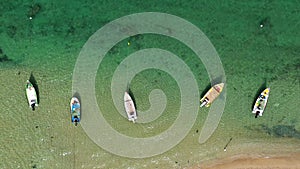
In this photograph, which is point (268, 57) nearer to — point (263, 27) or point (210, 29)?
point (263, 27)

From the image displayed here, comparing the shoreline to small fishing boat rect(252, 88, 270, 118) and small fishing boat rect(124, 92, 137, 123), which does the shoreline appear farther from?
small fishing boat rect(124, 92, 137, 123)

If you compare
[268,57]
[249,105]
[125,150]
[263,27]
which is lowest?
[125,150]

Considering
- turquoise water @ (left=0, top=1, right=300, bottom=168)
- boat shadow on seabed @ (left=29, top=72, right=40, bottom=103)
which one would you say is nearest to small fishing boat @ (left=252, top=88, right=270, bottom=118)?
turquoise water @ (left=0, top=1, right=300, bottom=168)

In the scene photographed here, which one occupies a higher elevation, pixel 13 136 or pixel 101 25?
pixel 101 25

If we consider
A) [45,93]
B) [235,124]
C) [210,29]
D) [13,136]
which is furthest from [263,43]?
[13,136]

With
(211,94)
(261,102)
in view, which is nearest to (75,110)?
(211,94)

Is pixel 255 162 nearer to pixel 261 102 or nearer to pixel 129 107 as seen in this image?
pixel 261 102
